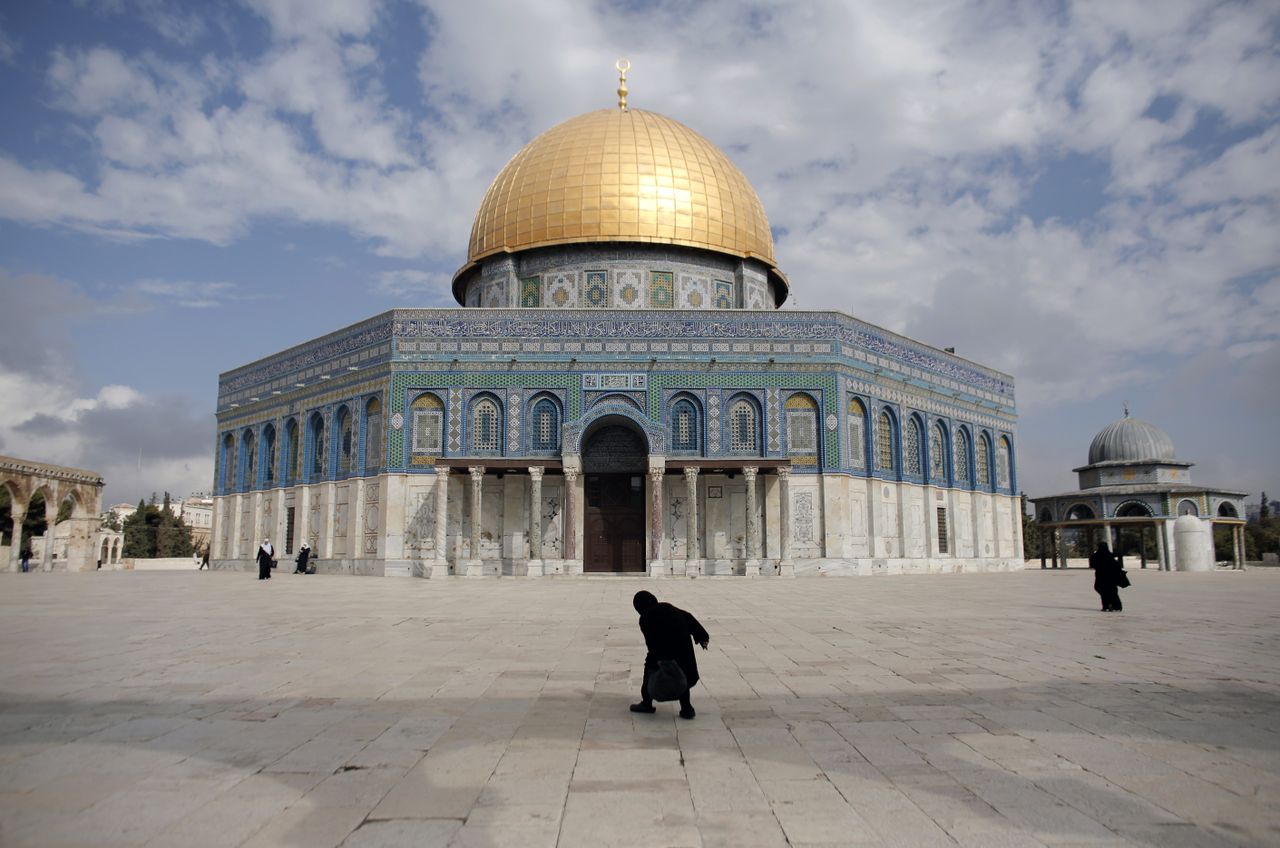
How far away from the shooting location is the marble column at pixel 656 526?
1018 inches

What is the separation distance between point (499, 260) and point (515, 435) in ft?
25.4

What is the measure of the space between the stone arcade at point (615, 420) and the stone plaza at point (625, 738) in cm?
1583

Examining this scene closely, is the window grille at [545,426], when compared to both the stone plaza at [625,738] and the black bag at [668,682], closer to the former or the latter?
the stone plaza at [625,738]

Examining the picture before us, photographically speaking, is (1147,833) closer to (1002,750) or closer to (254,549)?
(1002,750)

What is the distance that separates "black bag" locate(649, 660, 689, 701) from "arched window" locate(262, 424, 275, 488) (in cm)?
3007

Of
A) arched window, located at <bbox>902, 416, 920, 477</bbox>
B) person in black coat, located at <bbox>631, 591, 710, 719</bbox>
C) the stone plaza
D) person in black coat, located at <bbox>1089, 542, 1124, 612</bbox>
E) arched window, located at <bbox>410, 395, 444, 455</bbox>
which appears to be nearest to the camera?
the stone plaza

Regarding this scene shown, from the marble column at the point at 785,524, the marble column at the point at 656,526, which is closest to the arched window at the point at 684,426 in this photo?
the marble column at the point at 656,526

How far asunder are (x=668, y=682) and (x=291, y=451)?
2921 cm

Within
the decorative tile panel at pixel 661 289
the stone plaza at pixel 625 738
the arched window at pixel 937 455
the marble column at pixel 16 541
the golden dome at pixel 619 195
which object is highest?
the golden dome at pixel 619 195

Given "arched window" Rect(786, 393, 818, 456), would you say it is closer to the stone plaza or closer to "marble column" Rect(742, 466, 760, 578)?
"marble column" Rect(742, 466, 760, 578)

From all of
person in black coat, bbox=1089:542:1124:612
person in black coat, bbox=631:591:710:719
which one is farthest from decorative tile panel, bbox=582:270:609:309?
person in black coat, bbox=631:591:710:719

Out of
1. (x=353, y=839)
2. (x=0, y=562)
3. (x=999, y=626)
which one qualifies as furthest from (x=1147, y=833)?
(x=0, y=562)

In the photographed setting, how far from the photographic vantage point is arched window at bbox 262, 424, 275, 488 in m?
33.1

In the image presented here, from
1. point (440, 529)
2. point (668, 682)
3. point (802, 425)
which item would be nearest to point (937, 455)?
point (802, 425)
